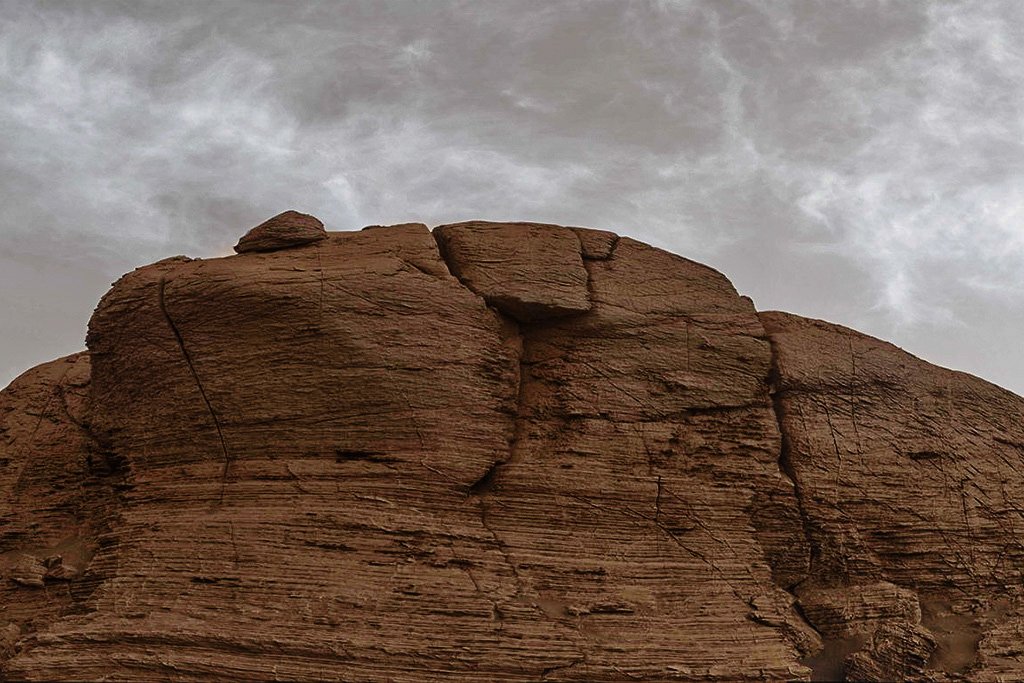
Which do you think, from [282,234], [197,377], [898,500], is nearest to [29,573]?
[197,377]

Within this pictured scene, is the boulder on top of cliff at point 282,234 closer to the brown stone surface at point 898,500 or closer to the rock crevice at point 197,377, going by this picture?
the rock crevice at point 197,377

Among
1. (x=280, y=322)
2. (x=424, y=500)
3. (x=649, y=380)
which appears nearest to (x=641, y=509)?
(x=649, y=380)

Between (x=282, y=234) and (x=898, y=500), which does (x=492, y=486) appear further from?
(x=898, y=500)

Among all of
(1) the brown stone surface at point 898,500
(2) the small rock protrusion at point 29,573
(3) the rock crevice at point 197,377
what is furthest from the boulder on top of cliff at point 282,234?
(1) the brown stone surface at point 898,500

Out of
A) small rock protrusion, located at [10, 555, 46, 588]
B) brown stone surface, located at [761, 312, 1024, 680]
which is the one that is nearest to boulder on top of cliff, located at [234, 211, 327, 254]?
small rock protrusion, located at [10, 555, 46, 588]

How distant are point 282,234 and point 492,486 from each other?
5.37 m

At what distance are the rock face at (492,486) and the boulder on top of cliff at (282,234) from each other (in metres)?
0.05

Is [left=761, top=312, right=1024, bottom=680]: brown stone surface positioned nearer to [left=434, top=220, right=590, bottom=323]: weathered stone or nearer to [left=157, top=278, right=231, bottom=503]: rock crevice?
[left=434, top=220, right=590, bottom=323]: weathered stone

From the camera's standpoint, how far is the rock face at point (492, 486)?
14.3 m

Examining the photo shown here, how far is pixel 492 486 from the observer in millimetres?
15836

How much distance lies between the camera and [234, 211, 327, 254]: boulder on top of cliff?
1747 cm

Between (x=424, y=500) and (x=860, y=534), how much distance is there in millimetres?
7341

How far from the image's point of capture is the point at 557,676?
1431 centimetres

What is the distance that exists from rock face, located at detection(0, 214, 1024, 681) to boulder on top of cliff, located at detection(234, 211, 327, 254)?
52 mm
